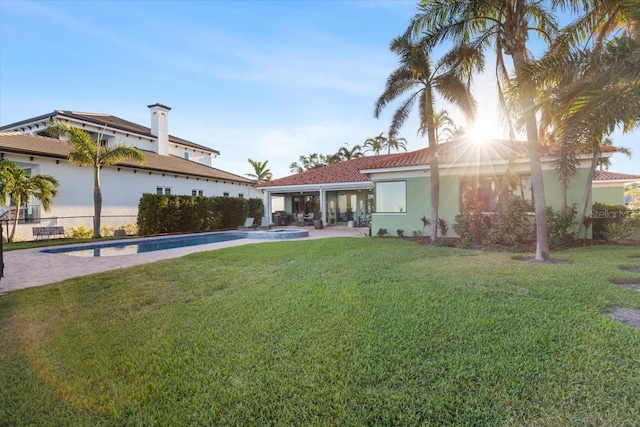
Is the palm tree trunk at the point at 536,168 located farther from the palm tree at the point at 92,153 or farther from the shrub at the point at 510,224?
the palm tree at the point at 92,153

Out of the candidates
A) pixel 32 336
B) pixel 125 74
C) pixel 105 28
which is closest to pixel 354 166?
pixel 125 74

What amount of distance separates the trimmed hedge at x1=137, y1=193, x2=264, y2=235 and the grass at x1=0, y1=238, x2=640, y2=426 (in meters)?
15.7

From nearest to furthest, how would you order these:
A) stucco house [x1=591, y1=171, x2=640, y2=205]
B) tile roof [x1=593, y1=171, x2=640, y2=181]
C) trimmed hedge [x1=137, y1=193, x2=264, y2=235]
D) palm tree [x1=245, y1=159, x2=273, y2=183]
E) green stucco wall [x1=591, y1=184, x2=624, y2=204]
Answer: trimmed hedge [x1=137, y1=193, x2=264, y2=235], tile roof [x1=593, y1=171, x2=640, y2=181], stucco house [x1=591, y1=171, x2=640, y2=205], green stucco wall [x1=591, y1=184, x2=624, y2=204], palm tree [x1=245, y1=159, x2=273, y2=183]

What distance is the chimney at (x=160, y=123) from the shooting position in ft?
106

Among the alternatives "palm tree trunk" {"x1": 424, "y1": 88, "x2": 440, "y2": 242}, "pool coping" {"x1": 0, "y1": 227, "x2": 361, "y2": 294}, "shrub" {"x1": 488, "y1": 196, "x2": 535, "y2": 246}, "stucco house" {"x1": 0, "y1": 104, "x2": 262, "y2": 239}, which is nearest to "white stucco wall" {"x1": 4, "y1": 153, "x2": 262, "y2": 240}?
"stucco house" {"x1": 0, "y1": 104, "x2": 262, "y2": 239}

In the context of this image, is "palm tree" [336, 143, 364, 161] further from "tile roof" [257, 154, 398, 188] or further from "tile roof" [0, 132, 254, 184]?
"tile roof" [0, 132, 254, 184]

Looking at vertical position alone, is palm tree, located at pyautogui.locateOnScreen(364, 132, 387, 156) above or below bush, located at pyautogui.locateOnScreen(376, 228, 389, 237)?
above

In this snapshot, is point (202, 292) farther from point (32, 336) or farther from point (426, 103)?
point (426, 103)

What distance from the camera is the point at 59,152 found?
21.0 m

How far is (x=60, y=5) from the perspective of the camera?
1169 cm

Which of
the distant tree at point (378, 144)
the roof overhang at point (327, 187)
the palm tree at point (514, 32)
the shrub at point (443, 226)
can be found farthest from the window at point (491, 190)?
the distant tree at point (378, 144)

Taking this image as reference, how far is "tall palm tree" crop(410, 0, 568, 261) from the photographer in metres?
10.5

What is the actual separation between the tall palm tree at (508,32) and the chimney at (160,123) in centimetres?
2748

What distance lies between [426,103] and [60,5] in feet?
47.8
